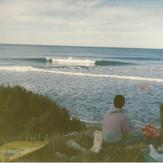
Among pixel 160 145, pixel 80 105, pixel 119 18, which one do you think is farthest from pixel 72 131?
pixel 119 18

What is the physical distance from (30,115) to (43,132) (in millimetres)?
249

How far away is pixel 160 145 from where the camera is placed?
4012 millimetres

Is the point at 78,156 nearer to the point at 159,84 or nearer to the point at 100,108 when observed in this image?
the point at 100,108

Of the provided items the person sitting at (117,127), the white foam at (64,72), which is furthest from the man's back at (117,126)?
the white foam at (64,72)

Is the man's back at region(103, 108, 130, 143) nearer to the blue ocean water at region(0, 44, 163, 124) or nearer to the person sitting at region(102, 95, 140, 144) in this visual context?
the person sitting at region(102, 95, 140, 144)

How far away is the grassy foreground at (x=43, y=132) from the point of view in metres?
3.98

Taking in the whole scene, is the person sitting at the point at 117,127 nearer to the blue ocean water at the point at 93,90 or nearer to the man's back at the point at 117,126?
the man's back at the point at 117,126

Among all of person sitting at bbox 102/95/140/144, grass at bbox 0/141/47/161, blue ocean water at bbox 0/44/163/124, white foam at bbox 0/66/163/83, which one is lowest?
grass at bbox 0/141/47/161

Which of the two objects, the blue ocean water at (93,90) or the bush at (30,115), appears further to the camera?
the blue ocean water at (93,90)

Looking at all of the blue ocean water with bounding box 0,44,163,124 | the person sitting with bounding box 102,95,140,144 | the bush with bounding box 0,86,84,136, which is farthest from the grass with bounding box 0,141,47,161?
the person sitting with bounding box 102,95,140,144

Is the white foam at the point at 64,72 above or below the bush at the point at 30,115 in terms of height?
above

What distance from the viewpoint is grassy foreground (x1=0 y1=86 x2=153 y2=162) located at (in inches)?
157

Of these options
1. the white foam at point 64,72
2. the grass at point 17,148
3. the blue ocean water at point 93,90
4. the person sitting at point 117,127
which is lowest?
the grass at point 17,148

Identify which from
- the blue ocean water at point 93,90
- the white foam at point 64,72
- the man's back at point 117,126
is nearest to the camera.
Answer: the man's back at point 117,126
